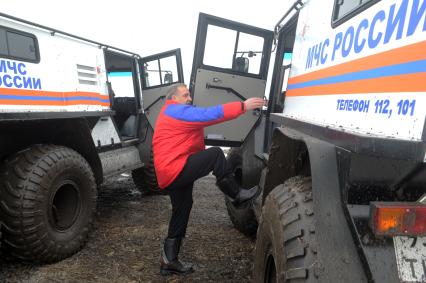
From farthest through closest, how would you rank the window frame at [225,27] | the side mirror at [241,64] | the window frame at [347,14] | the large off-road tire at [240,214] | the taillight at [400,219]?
the large off-road tire at [240,214], the side mirror at [241,64], the window frame at [225,27], the window frame at [347,14], the taillight at [400,219]

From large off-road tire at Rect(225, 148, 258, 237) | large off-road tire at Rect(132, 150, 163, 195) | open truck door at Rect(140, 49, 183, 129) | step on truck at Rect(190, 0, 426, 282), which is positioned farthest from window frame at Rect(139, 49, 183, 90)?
step on truck at Rect(190, 0, 426, 282)

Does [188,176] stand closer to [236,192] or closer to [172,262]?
[236,192]

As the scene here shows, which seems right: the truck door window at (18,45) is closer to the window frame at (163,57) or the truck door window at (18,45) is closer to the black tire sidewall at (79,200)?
the black tire sidewall at (79,200)

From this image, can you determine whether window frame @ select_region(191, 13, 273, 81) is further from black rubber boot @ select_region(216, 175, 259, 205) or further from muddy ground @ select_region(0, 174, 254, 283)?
muddy ground @ select_region(0, 174, 254, 283)

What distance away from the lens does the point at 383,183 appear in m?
1.60

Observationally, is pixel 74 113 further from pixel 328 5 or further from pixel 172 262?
pixel 328 5

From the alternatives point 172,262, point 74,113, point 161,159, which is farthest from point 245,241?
point 74,113

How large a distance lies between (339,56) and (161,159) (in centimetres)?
181

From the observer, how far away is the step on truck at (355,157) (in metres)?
1.43

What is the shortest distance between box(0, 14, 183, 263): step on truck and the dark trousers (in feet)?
3.84

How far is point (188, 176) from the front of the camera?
3312 mm

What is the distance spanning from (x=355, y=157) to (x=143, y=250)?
2989 millimetres

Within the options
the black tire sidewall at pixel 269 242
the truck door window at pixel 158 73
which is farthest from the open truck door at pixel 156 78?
the black tire sidewall at pixel 269 242

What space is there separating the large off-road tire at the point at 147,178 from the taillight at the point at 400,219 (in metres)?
5.00
